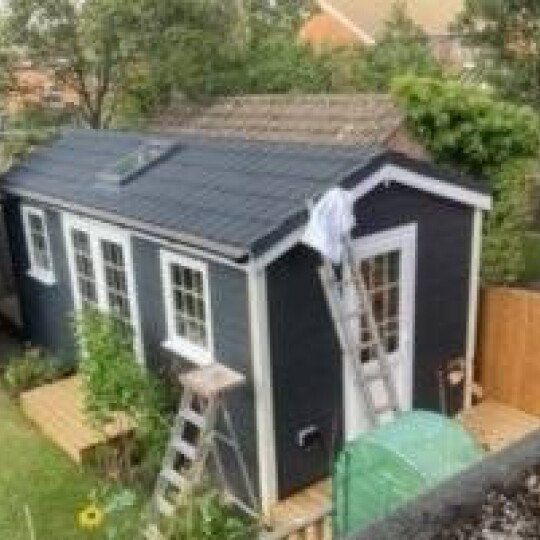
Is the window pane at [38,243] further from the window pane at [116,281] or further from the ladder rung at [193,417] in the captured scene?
the ladder rung at [193,417]

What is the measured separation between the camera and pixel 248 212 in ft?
25.8

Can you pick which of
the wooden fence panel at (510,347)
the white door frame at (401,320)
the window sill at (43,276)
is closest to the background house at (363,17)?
the window sill at (43,276)

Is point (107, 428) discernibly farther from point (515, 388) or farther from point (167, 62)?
point (167, 62)

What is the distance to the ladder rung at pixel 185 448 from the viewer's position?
737 centimetres

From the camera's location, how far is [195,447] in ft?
24.5

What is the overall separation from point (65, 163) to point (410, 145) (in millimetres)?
6519

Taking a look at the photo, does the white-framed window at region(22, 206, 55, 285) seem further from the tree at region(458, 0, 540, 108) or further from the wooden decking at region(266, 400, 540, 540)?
the tree at region(458, 0, 540, 108)

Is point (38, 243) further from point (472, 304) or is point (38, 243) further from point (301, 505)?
point (472, 304)

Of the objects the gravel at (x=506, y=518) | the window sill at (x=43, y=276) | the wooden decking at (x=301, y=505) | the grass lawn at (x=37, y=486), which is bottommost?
the grass lawn at (x=37, y=486)

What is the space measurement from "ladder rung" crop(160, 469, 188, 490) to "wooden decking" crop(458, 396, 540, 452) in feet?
12.2

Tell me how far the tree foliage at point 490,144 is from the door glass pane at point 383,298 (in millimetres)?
3746

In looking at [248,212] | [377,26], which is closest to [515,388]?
[248,212]

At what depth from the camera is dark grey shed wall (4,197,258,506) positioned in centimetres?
779

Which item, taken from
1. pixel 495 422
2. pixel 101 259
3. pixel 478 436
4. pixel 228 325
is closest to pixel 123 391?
pixel 228 325
